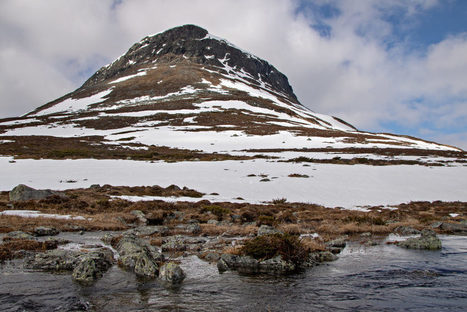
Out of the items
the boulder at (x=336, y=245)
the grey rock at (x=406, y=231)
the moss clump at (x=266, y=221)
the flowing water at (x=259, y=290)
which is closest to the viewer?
the flowing water at (x=259, y=290)

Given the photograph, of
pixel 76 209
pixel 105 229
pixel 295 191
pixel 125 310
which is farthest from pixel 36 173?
pixel 125 310

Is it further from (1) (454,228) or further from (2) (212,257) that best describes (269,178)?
(2) (212,257)

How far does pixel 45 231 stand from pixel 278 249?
1338 centimetres

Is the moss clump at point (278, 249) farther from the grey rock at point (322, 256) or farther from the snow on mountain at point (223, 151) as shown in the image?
the snow on mountain at point (223, 151)

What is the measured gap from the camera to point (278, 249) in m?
12.6

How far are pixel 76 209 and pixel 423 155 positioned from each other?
57.0 m

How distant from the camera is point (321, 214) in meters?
24.7

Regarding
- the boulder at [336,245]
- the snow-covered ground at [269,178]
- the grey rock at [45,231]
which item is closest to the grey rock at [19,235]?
the grey rock at [45,231]

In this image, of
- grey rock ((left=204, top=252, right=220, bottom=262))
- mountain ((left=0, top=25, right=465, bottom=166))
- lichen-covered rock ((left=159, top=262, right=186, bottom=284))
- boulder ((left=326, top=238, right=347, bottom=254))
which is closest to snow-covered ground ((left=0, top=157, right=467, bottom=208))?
mountain ((left=0, top=25, right=465, bottom=166))

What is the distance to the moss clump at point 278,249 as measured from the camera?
1243 centimetres

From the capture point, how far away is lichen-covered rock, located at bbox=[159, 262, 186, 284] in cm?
1052

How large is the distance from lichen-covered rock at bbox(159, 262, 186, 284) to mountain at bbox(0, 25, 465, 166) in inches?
1720

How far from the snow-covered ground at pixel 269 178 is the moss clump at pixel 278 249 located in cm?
1773

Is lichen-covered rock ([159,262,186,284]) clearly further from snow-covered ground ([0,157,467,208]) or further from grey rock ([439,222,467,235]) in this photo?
snow-covered ground ([0,157,467,208])
